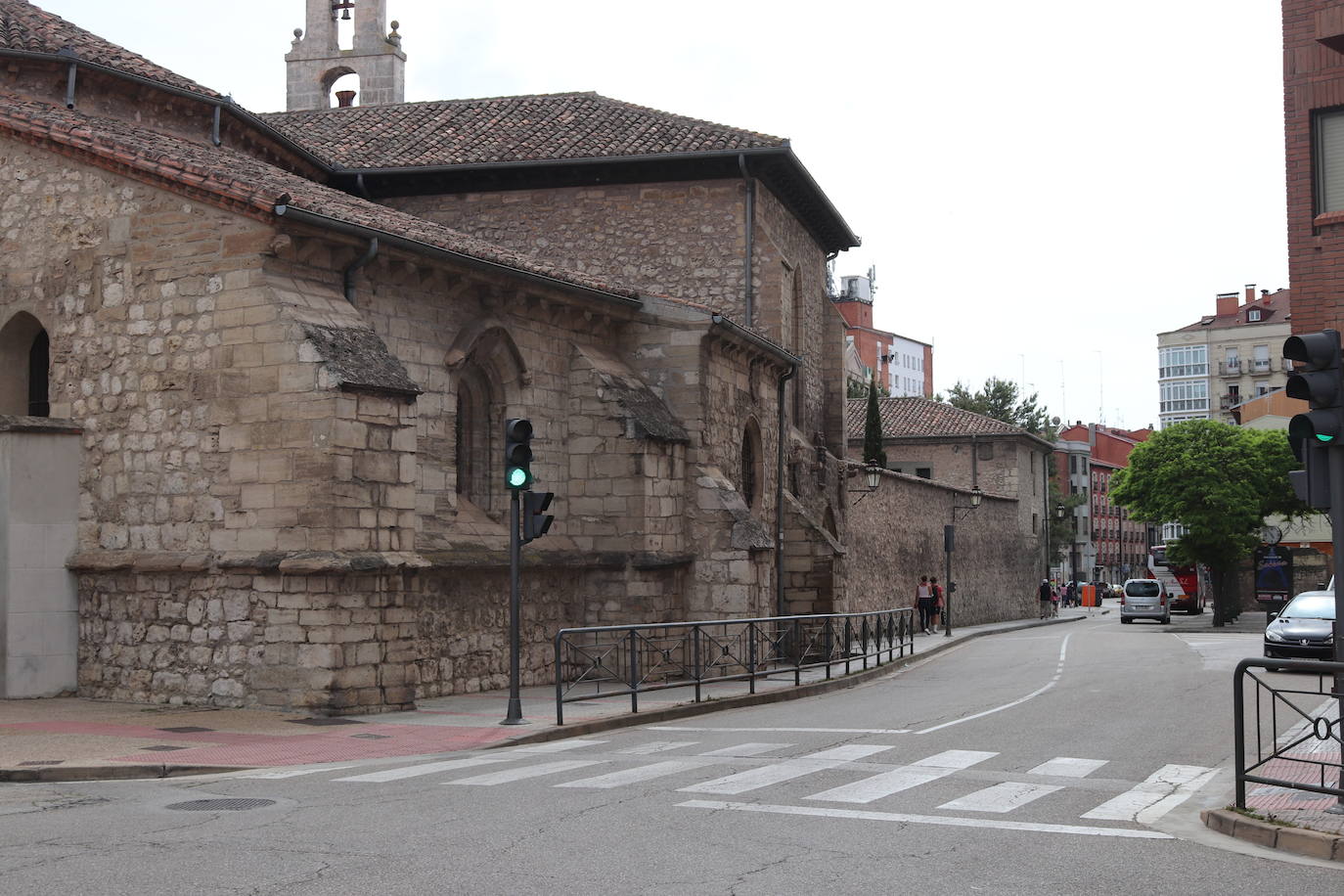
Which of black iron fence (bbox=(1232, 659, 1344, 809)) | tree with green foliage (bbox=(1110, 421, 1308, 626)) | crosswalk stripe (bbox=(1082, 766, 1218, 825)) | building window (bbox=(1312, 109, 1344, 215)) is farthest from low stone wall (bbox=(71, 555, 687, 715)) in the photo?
tree with green foliage (bbox=(1110, 421, 1308, 626))

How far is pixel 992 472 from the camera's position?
5606cm

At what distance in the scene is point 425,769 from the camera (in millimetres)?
10922

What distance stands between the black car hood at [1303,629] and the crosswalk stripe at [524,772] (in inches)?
578

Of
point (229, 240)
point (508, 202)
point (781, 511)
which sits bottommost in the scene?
point (781, 511)

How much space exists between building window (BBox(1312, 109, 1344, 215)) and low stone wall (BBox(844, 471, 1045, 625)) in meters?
12.8

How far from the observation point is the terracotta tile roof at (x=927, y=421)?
56.1 metres

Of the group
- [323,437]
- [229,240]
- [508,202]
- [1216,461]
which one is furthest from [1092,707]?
[1216,461]

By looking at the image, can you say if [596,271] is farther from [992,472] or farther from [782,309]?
[992,472]

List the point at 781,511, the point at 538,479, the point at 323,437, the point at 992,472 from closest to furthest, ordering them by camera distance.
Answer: the point at 323,437, the point at 538,479, the point at 781,511, the point at 992,472

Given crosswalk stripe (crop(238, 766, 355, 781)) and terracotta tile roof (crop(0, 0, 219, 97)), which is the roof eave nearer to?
crosswalk stripe (crop(238, 766, 355, 781))

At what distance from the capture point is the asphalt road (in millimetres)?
6844

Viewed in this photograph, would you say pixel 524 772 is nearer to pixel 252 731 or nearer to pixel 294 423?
pixel 252 731

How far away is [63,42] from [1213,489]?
3729cm

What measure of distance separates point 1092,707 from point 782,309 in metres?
11.9
